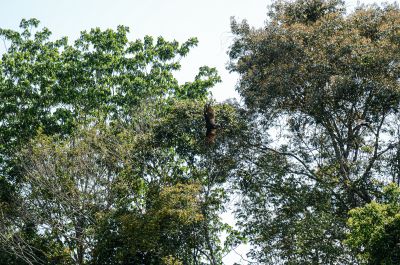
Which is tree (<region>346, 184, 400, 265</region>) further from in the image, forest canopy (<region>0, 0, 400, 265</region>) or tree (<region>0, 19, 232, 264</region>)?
tree (<region>0, 19, 232, 264</region>)

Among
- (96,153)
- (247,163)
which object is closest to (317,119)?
(247,163)

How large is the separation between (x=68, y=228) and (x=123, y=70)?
7344 mm

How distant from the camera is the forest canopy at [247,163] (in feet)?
56.0

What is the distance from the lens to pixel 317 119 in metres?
17.8

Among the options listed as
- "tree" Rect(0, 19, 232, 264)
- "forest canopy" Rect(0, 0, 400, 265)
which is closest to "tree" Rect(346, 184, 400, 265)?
"forest canopy" Rect(0, 0, 400, 265)

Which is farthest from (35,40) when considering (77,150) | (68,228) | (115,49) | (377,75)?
(377,75)

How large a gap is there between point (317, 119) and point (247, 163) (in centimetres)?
236

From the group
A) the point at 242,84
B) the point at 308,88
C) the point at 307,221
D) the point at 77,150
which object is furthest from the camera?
the point at 77,150

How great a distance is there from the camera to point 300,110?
18.2 metres

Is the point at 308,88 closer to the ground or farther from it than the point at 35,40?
closer to the ground

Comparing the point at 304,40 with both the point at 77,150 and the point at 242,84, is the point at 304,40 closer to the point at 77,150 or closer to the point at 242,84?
the point at 242,84

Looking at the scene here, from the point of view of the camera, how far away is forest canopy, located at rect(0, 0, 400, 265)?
17.1 meters

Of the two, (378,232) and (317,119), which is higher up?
(317,119)

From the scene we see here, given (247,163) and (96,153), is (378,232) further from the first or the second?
(96,153)
